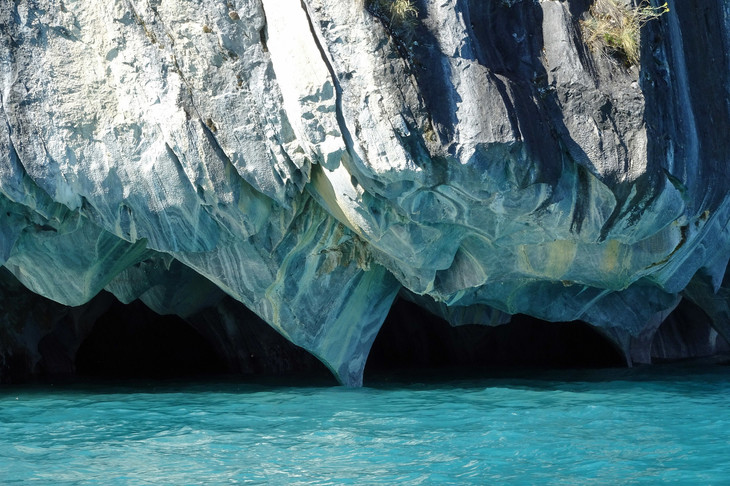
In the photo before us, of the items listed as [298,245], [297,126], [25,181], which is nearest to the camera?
[297,126]

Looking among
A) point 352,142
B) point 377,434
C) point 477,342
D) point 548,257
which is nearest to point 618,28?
point 548,257

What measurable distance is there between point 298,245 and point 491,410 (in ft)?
8.60

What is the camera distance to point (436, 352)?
48.5 feet

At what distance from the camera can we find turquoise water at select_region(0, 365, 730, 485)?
19.0ft

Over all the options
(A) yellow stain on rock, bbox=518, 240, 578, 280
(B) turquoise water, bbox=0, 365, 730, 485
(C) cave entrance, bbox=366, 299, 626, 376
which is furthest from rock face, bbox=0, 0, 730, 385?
(C) cave entrance, bbox=366, 299, 626, 376

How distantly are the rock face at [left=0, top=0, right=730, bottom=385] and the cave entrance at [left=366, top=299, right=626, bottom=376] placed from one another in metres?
4.94

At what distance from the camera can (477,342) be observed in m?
14.3

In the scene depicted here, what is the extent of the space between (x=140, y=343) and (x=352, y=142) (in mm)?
9463

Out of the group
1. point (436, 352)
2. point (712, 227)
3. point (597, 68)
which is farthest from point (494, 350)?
point (597, 68)

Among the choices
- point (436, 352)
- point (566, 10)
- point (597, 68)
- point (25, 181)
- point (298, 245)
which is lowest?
point (436, 352)

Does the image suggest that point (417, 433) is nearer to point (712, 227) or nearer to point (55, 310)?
point (712, 227)

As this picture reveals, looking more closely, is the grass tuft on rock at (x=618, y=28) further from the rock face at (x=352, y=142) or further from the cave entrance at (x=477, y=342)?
the cave entrance at (x=477, y=342)

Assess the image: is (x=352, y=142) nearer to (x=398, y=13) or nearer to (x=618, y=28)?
(x=398, y=13)

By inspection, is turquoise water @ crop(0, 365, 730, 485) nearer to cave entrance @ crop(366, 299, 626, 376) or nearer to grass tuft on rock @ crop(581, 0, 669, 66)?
grass tuft on rock @ crop(581, 0, 669, 66)
